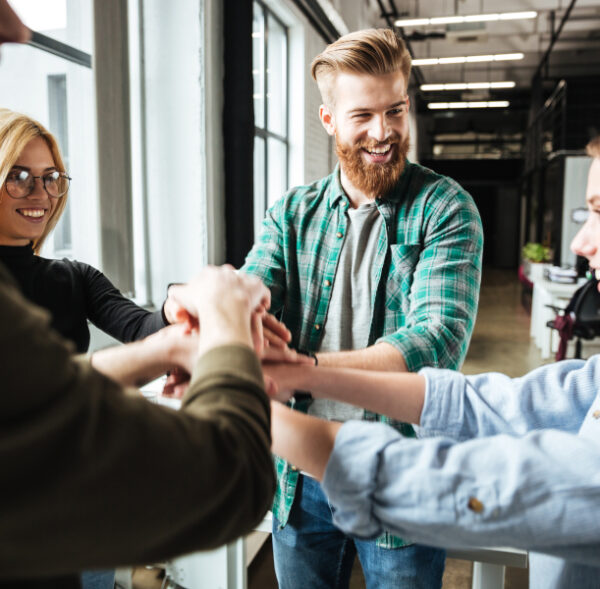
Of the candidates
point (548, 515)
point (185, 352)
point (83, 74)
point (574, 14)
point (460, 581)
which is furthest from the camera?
point (574, 14)

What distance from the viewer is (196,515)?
0.48 m

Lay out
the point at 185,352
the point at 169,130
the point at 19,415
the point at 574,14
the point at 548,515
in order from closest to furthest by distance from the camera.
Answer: the point at 19,415 → the point at 548,515 → the point at 185,352 → the point at 169,130 → the point at 574,14

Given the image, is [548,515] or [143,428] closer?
[143,428]

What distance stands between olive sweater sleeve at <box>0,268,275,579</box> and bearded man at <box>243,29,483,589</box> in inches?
34.0

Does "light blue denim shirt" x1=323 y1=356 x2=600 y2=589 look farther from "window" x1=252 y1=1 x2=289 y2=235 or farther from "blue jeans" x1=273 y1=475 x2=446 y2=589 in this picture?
"window" x1=252 y1=1 x2=289 y2=235

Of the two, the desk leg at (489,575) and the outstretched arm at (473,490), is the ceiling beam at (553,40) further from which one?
the outstretched arm at (473,490)

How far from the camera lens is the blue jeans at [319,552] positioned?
1.35 meters

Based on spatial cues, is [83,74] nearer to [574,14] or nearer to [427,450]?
[427,450]

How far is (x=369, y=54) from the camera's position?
144 centimetres

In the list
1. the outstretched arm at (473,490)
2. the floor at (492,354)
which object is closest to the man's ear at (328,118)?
the outstretched arm at (473,490)

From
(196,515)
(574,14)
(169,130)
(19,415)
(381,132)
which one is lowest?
(196,515)

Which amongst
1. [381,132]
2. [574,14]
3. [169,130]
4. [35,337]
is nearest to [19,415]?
[35,337]

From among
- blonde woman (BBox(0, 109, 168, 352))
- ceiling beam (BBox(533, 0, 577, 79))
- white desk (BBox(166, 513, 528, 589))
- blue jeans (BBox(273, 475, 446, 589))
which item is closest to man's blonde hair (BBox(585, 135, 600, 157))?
blue jeans (BBox(273, 475, 446, 589))

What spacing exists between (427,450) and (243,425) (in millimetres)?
367
